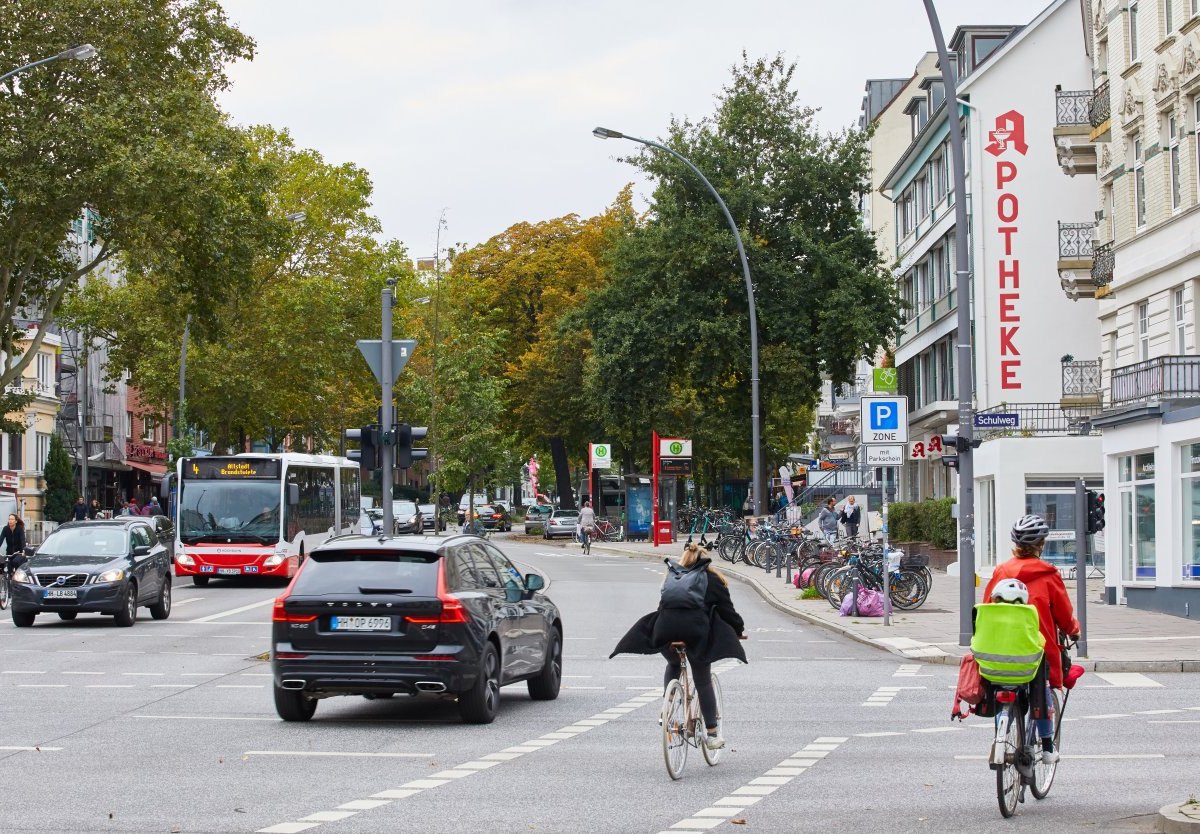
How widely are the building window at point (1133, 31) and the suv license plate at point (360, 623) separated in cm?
2494

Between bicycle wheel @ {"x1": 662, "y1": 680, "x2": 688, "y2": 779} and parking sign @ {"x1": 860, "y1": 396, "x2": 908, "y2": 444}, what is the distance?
14375 mm

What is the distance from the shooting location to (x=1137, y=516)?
101 feet

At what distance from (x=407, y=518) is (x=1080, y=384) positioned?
33.4 metres

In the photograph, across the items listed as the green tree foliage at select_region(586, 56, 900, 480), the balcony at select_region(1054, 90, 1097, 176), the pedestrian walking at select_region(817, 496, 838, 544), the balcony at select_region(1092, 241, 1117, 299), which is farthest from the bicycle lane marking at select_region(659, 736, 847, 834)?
the green tree foliage at select_region(586, 56, 900, 480)

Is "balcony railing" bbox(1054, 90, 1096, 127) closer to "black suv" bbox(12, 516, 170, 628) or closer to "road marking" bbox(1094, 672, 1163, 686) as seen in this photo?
"black suv" bbox(12, 516, 170, 628)

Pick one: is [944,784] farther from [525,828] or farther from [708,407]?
[708,407]

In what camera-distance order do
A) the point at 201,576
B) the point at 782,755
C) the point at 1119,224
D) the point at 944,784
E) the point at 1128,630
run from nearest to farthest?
the point at 944,784, the point at 782,755, the point at 1128,630, the point at 1119,224, the point at 201,576

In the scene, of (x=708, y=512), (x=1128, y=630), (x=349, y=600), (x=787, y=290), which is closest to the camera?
(x=349, y=600)

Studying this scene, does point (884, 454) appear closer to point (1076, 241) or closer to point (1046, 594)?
point (1046, 594)

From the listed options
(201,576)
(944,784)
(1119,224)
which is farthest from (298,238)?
(944,784)

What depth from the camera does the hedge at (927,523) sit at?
1724 inches

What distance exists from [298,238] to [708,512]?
18.2m

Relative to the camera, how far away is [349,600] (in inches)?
552

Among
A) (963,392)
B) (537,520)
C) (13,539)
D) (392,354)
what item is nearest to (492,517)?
(537,520)
